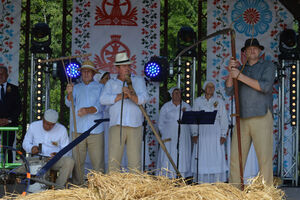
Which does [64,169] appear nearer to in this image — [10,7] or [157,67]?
[157,67]

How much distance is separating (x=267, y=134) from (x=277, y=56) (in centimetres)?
401

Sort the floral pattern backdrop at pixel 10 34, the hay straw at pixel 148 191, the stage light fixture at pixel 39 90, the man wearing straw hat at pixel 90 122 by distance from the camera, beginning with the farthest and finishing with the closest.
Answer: the floral pattern backdrop at pixel 10 34
the stage light fixture at pixel 39 90
the man wearing straw hat at pixel 90 122
the hay straw at pixel 148 191

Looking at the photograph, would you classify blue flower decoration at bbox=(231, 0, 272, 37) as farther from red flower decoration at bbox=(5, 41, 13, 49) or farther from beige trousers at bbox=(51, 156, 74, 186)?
beige trousers at bbox=(51, 156, 74, 186)

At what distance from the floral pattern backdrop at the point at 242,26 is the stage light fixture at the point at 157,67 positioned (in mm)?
813

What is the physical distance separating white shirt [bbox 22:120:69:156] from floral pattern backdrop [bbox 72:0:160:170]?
2489mm

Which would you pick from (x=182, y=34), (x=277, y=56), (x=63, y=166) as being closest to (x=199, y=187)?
(x=63, y=166)

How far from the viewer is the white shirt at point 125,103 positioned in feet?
18.0

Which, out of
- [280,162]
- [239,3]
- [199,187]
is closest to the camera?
[199,187]

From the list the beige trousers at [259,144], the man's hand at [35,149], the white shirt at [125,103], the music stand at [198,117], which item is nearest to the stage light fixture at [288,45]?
the music stand at [198,117]

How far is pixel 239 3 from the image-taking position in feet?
27.0

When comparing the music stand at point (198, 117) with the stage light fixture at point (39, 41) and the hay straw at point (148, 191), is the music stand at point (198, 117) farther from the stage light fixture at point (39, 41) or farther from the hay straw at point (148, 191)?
the hay straw at point (148, 191)

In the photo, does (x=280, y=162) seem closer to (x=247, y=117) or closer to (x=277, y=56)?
(x=277, y=56)

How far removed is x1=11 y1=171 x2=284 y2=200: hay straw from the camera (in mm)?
1931

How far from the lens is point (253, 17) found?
8.12 m
